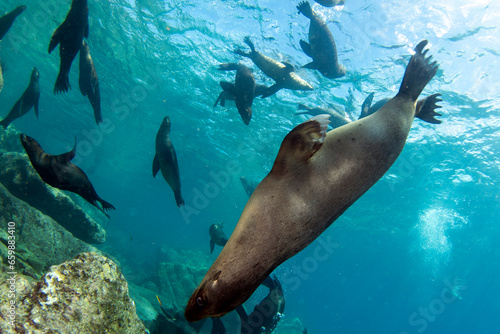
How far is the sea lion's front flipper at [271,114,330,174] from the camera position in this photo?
1.24 meters

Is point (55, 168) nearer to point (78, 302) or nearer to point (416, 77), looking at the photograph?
point (78, 302)

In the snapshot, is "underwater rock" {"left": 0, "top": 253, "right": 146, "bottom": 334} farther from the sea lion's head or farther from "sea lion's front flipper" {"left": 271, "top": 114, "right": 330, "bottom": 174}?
"sea lion's front flipper" {"left": 271, "top": 114, "right": 330, "bottom": 174}

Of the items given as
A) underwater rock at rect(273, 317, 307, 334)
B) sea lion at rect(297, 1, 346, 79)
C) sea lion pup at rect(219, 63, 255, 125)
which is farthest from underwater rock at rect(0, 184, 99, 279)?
underwater rock at rect(273, 317, 307, 334)

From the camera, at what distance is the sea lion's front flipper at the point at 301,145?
1.24 meters

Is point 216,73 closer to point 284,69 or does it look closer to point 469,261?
point 284,69

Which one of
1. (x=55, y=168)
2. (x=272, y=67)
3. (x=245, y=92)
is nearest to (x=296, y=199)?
(x=55, y=168)

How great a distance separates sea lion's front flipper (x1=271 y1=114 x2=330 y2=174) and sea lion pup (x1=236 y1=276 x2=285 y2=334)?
183 inches

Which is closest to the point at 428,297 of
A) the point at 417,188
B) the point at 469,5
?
the point at 417,188

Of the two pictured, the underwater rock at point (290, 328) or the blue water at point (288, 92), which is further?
the underwater rock at point (290, 328)

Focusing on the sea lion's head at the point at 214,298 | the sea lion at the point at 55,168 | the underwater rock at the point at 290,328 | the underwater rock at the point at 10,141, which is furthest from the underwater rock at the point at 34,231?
the underwater rock at the point at 290,328

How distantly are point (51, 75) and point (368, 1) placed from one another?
3048cm

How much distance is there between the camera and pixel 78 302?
7.36 ft

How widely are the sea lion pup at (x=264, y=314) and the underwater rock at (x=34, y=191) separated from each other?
6328mm

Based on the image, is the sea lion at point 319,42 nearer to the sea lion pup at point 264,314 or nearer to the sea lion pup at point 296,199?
the sea lion pup at point 296,199
